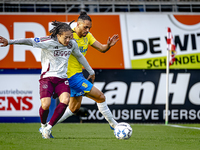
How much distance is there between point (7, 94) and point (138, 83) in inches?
164

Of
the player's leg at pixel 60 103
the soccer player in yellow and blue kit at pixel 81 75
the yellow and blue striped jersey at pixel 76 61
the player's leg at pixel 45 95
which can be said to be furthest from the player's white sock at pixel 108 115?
the player's leg at pixel 45 95

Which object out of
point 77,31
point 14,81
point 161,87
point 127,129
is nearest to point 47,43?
point 77,31

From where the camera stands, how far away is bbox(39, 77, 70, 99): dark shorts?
567cm

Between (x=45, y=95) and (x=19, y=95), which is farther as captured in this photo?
(x=19, y=95)

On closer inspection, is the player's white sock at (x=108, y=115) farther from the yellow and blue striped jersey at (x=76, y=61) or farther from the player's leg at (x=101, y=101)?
the yellow and blue striped jersey at (x=76, y=61)

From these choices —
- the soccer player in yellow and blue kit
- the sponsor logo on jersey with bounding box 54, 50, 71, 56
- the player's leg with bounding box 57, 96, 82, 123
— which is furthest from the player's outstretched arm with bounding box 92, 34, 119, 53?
the player's leg with bounding box 57, 96, 82, 123

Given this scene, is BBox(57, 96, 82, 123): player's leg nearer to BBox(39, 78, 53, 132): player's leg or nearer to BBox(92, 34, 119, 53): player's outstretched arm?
BBox(92, 34, 119, 53): player's outstretched arm

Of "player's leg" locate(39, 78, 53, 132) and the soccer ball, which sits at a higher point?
"player's leg" locate(39, 78, 53, 132)

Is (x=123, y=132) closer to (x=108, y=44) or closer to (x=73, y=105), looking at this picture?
(x=108, y=44)

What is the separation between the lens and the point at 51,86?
19.0 ft

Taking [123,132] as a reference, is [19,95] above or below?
below

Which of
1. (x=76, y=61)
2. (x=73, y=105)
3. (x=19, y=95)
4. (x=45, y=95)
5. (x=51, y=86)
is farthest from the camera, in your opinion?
(x=19, y=95)

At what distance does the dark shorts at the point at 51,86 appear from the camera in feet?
18.6

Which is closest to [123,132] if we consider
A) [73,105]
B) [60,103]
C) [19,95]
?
[60,103]
